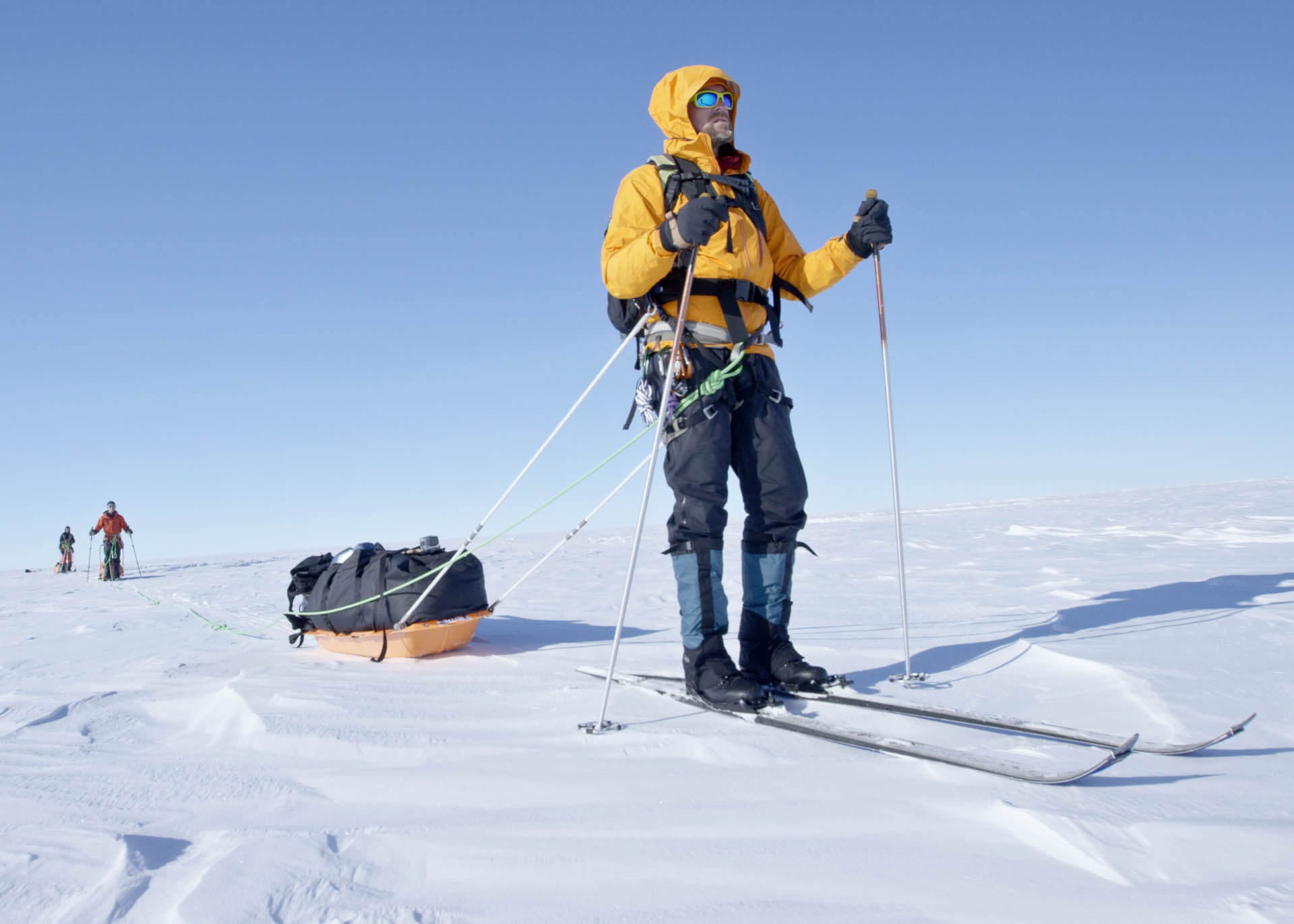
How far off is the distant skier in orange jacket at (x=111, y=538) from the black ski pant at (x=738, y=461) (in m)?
16.1

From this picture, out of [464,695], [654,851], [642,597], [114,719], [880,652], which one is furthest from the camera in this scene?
[642,597]

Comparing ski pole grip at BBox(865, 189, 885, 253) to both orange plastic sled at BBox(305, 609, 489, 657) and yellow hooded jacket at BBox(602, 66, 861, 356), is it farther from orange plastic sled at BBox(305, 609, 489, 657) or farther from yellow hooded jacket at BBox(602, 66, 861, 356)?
orange plastic sled at BBox(305, 609, 489, 657)

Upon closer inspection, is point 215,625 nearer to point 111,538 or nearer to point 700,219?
point 700,219

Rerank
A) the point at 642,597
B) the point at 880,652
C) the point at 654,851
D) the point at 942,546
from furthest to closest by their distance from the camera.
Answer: the point at 942,546
the point at 642,597
the point at 880,652
the point at 654,851

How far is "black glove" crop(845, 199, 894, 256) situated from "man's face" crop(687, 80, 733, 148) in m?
0.67

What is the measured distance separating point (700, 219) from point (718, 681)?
157cm

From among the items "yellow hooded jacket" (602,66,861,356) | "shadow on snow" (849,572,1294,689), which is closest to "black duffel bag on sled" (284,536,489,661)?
"yellow hooded jacket" (602,66,861,356)

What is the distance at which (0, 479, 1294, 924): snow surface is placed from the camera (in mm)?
1230

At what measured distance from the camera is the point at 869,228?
3146mm

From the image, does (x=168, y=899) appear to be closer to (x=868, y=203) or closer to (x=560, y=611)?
(x=868, y=203)

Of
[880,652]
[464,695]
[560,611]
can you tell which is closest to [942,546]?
[560,611]

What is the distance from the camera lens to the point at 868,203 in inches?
126

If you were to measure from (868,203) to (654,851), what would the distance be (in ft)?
8.95

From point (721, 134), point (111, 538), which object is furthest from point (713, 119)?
point (111, 538)
